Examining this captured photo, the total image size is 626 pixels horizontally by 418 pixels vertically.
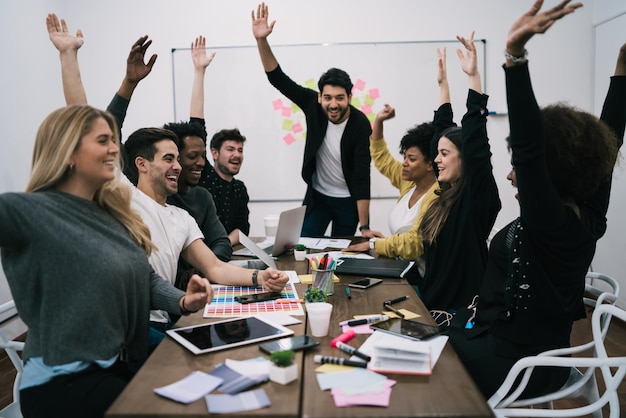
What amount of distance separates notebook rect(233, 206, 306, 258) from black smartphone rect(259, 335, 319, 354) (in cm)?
111

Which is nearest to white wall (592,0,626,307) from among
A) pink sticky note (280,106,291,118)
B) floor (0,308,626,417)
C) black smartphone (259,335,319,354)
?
floor (0,308,626,417)

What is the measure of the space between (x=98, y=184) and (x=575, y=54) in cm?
414

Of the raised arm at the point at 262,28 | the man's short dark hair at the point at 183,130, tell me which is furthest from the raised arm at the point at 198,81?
the man's short dark hair at the point at 183,130

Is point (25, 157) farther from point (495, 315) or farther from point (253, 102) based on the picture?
point (495, 315)

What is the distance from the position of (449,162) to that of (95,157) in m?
1.49

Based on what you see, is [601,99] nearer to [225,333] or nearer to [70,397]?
[225,333]

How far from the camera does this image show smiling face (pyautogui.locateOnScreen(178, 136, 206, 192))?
265cm

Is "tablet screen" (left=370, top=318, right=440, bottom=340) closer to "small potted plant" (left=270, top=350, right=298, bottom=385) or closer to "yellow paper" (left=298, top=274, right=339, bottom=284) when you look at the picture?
"small potted plant" (left=270, top=350, right=298, bottom=385)

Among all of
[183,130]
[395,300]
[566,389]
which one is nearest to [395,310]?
[395,300]

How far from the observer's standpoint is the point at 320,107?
3.58 m

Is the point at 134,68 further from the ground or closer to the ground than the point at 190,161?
further from the ground

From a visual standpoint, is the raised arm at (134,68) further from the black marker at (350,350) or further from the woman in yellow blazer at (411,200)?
the black marker at (350,350)

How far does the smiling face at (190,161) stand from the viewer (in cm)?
265

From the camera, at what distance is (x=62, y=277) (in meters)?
1.42
